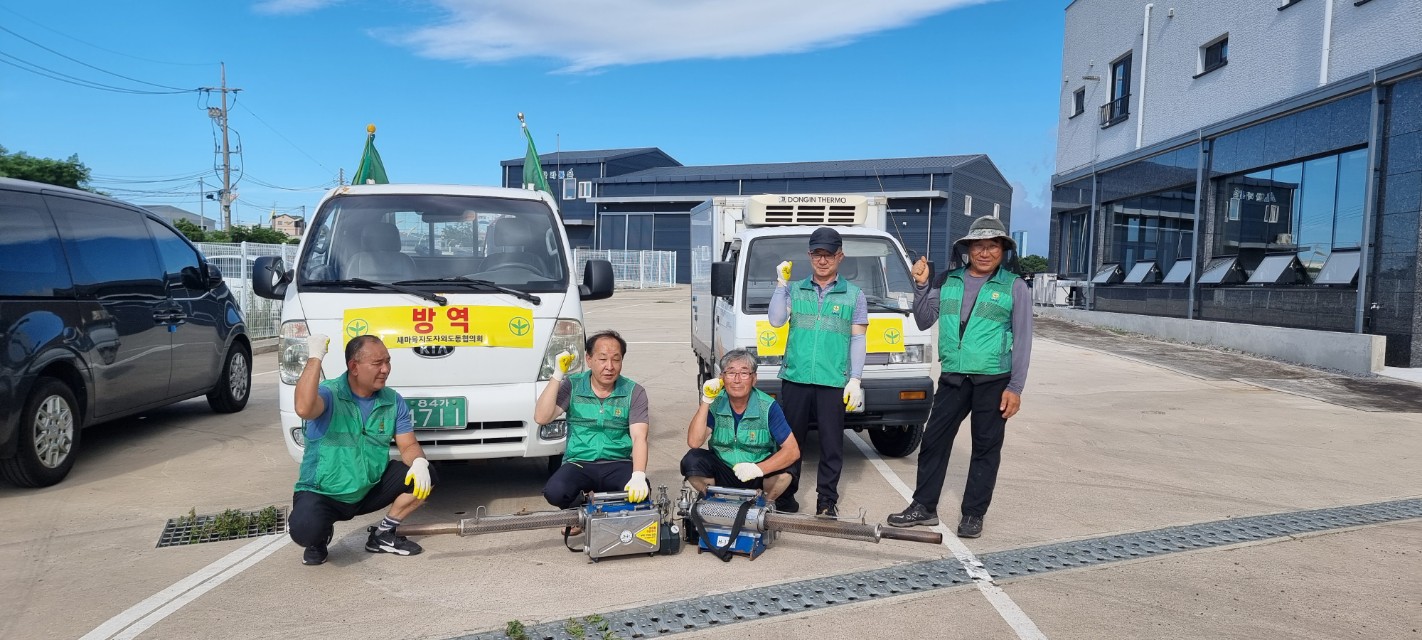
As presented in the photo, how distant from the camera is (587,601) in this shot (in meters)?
4.09

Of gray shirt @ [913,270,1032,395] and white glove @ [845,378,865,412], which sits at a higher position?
gray shirt @ [913,270,1032,395]

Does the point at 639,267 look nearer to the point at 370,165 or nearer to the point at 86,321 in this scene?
the point at 370,165

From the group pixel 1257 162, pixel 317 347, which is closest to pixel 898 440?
pixel 317 347

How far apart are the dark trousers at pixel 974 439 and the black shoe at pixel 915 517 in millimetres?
36

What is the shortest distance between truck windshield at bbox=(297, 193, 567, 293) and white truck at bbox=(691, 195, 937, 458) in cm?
141

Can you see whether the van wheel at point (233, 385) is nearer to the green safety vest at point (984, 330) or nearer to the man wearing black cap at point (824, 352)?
the man wearing black cap at point (824, 352)

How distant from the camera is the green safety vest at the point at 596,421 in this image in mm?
4980

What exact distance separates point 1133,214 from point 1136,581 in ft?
62.6

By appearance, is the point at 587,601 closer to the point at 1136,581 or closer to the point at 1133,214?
the point at 1136,581

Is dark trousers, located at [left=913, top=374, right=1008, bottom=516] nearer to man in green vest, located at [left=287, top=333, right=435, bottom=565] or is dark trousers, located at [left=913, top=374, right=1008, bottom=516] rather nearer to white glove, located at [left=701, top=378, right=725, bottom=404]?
white glove, located at [left=701, top=378, right=725, bottom=404]

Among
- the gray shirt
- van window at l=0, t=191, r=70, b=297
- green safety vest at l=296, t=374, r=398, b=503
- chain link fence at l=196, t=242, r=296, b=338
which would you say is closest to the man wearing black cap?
the gray shirt

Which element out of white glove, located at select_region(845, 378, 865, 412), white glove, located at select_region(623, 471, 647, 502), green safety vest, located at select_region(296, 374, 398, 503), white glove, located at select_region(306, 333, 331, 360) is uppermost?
white glove, located at select_region(306, 333, 331, 360)

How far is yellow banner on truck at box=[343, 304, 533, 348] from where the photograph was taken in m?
5.20

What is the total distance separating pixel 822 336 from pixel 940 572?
59.7 inches
